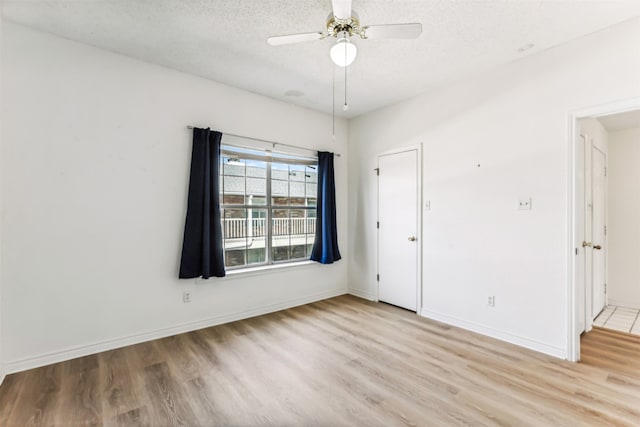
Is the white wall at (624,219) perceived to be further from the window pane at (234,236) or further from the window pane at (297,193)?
the window pane at (234,236)

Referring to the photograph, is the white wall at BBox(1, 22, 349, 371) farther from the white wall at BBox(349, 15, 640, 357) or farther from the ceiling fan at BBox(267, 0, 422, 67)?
the white wall at BBox(349, 15, 640, 357)

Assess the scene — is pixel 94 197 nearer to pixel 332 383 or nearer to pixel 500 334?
pixel 332 383

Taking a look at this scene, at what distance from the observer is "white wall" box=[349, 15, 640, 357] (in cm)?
252

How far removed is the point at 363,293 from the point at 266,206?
2.00 metres

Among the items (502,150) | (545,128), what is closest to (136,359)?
(502,150)

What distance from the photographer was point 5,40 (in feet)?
7.59

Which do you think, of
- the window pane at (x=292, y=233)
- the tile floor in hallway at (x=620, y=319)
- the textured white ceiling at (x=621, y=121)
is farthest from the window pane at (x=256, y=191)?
the tile floor in hallway at (x=620, y=319)

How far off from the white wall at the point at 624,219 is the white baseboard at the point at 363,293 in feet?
10.8

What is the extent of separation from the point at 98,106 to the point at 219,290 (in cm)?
220

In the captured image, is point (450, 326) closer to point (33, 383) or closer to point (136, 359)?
point (136, 359)

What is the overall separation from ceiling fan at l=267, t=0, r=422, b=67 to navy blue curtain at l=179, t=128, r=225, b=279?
1.57 meters

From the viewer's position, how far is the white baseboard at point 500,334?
2615 mm

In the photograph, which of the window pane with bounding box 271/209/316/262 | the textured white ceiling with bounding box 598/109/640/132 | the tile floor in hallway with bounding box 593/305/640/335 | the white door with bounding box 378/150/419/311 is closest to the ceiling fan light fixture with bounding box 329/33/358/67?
the white door with bounding box 378/150/419/311

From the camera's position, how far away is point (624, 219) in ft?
13.1
